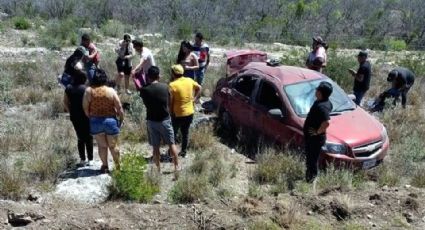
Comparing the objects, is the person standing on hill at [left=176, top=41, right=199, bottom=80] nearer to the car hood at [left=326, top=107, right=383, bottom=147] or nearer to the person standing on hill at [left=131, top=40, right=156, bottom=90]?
the person standing on hill at [left=131, top=40, right=156, bottom=90]

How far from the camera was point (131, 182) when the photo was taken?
7.15 m

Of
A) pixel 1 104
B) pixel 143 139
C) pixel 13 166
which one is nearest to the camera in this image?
pixel 13 166

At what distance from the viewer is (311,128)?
307 inches

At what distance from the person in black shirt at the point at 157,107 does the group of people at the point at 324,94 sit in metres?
1.95

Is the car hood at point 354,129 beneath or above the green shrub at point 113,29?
above

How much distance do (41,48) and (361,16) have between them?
1728 centimetres

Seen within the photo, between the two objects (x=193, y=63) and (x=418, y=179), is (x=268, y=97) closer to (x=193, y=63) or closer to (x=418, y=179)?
(x=193, y=63)

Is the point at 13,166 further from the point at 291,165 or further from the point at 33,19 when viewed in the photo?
the point at 33,19

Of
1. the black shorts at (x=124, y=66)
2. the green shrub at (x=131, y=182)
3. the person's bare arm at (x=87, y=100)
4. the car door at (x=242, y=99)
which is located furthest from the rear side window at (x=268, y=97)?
the black shorts at (x=124, y=66)

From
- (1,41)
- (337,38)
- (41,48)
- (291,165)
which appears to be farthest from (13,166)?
(337,38)

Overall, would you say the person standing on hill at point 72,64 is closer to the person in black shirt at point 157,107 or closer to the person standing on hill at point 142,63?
the person standing on hill at point 142,63

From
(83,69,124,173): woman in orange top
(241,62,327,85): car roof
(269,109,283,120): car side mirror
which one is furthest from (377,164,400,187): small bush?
(83,69,124,173): woman in orange top

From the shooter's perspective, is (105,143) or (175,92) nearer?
(105,143)

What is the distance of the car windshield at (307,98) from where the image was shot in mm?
9336
